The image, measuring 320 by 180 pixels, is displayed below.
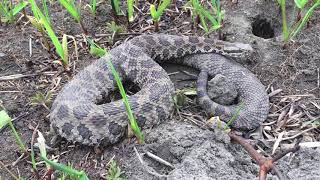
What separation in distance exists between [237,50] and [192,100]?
37.2 inches

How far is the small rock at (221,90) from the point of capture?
4852mm

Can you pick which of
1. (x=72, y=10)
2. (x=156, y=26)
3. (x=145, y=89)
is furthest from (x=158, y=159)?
(x=156, y=26)

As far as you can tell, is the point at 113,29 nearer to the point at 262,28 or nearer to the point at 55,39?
the point at 55,39

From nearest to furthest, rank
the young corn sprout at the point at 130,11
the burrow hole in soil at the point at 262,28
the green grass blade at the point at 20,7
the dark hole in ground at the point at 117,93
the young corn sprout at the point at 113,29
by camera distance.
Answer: the dark hole in ground at the point at 117,93, the green grass blade at the point at 20,7, the young corn sprout at the point at 130,11, the young corn sprout at the point at 113,29, the burrow hole in soil at the point at 262,28

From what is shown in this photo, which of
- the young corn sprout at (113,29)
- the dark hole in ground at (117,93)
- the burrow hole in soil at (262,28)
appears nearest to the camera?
the dark hole in ground at (117,93)

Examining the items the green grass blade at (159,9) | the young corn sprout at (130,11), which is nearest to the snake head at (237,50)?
the green grass blade at (159,9)

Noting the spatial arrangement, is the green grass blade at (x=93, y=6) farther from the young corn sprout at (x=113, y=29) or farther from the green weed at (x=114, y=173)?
the green weed at (x=114, y=173)

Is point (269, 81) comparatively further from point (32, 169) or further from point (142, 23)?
point (32, 169)

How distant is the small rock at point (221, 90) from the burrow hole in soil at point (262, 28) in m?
1.56

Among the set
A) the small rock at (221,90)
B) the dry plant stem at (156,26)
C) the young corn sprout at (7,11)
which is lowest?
the small rock at (221,90)

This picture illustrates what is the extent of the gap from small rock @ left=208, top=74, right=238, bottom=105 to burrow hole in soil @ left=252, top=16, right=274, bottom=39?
5.12 feet

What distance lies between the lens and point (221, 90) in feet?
16.0

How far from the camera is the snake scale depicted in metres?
4.54

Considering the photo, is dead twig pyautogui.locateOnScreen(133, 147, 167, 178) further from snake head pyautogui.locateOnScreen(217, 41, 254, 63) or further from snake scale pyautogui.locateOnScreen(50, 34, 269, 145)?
snake head pyautogui.locateOnScreen(217, 41, 254, 63)
